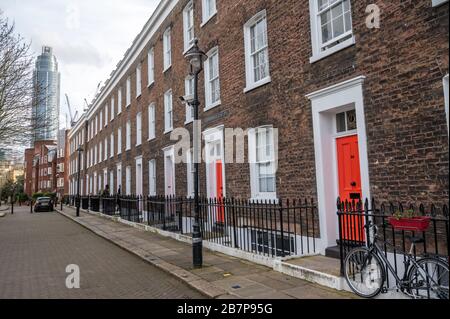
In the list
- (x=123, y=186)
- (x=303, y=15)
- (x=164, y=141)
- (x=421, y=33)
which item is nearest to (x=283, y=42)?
(x=303, y=15)

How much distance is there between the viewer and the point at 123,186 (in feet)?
80.5

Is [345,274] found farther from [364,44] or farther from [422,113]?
[364,44]

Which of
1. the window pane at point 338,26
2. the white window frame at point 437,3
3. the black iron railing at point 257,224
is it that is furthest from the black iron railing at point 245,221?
the white window frame at point 437,3

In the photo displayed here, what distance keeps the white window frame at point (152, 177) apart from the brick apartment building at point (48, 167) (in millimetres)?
37091

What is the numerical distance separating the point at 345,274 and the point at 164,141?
13330 mm

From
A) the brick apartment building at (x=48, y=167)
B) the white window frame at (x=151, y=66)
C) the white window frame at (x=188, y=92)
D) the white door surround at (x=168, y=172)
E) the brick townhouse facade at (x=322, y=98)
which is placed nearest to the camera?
the brick townhouse facade at (x=322, y=98)

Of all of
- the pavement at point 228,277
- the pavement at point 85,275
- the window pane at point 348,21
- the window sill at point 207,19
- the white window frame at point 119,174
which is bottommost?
the pavement at point 85,275

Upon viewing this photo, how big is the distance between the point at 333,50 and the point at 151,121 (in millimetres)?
13857

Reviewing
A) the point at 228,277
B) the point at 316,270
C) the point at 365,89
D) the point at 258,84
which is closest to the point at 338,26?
the point at 365,89

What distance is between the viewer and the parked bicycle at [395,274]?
439cm

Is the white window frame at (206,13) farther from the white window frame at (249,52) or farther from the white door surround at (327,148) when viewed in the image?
the white door surround at (327,148)

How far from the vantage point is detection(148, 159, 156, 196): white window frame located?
1928 cm

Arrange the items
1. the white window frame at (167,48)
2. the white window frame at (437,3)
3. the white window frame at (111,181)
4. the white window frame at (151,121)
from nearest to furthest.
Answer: the white window frame at (437,3)
the white window frame at (167,48)
the white window frame at (151,121)
the white window frame at (111,181)

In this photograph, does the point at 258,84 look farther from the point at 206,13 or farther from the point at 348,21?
the point at 206,13
